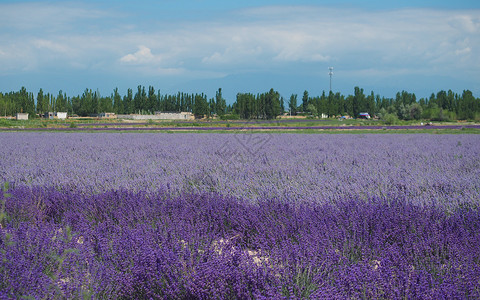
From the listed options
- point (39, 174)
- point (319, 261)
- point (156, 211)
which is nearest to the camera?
point (319, 261)

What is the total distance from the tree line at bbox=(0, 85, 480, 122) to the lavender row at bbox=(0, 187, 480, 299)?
63280mm

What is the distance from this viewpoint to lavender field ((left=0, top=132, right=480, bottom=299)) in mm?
2789

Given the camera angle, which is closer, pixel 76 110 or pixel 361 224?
pixel 361 224

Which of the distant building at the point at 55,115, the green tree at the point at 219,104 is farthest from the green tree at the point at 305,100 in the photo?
the distant building at the point at 55,115

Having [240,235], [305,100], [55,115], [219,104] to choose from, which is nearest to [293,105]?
[305,100]

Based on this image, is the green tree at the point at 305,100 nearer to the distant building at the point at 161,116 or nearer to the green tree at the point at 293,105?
the green tree at the point at 293,105

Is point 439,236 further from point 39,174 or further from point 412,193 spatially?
point 39,174

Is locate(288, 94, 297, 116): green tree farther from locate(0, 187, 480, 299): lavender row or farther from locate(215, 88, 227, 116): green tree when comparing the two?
locate(0, 187, 480, 299): lavender row

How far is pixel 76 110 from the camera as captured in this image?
87.9 metres

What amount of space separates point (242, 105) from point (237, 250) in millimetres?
72975

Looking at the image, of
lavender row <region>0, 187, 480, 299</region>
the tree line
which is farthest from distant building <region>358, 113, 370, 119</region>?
lavender row <region>0, 187, 480, 299</region>

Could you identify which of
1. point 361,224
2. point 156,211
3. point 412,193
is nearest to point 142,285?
point 156,211

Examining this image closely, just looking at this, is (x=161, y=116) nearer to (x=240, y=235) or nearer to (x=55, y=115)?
(x=55, y=115)

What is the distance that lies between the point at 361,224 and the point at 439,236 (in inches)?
26.9
